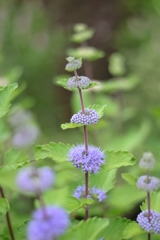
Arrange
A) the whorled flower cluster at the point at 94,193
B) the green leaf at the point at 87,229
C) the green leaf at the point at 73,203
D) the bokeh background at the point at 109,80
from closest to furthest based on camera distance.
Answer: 1. the green leaf at the point at 87,229
2. the green leaf at the point at 73,203
3. the whorled flower cluster at the point at 94,193
4. the bokeh background at the point at 109,80

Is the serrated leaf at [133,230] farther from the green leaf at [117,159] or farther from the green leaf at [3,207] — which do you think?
the green leaf at [3,207]

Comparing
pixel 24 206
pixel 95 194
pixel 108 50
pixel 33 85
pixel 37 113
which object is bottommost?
pixel 24 206

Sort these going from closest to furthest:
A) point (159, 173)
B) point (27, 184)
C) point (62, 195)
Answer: point (27, 184), point (62, 195), point (159, 173)

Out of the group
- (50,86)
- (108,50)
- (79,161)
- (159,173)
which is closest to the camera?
(79,161)

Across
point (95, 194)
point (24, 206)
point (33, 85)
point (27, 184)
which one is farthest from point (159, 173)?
point (33, 85)

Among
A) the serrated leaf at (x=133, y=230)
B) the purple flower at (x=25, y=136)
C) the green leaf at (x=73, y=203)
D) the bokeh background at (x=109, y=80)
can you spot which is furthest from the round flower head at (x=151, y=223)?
the bokeh background at (x=109, y=80)

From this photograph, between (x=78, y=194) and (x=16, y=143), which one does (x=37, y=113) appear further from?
(x=16, y=143)
